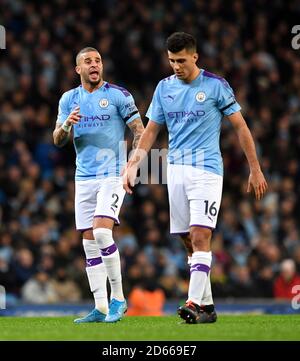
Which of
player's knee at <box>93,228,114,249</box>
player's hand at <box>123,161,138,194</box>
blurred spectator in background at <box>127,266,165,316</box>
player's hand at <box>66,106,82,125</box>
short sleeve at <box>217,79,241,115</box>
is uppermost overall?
short sleeve at <box>217,79,241,115</box>

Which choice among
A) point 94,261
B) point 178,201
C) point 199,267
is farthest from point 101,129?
point 199,267

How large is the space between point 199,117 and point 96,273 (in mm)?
1966

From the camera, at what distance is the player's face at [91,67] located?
1058cm

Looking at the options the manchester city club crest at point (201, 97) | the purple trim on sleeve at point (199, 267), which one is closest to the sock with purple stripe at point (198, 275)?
the purple trim on sleeve at point (199, 267)

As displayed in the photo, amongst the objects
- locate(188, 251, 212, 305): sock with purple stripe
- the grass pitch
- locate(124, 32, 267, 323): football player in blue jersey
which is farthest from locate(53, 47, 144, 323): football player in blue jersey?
locate(188, 251, 212, 305): sock with purple stripe

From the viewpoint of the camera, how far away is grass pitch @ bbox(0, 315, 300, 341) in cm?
851

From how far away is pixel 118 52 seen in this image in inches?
835

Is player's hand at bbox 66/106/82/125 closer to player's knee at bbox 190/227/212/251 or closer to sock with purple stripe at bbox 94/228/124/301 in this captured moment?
sock with purple stripe at bbox 94/228/124/301

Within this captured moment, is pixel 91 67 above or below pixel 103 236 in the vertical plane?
above

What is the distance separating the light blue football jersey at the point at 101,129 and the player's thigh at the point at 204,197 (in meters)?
1.07

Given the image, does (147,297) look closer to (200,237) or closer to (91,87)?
(91,87)

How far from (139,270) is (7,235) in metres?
2.16

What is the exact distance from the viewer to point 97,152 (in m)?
10.6
